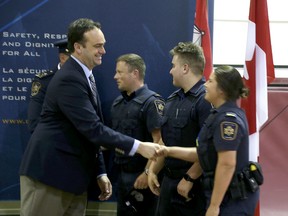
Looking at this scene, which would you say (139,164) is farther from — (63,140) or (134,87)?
(63,140)

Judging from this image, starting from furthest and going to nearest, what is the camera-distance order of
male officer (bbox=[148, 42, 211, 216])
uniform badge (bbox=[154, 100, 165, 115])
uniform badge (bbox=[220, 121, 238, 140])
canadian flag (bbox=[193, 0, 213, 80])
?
canadian flag (bbox=[193, 0, 213, 80])
uniform badge (bbox=[154, 100, 165, 115])
male officer (bbox=[148, 42, 211, 216])
uniform badge (bbox=[220, 121, 238, 140])

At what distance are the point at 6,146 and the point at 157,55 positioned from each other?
54.3 inches

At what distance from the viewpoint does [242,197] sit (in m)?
2.03

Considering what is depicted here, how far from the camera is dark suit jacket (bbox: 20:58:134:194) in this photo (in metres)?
2.13

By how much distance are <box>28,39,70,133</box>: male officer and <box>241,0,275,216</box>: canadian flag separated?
135 centimetres

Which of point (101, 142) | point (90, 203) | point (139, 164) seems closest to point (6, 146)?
point (90, 203)

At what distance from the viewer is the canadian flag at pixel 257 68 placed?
9.73 feet

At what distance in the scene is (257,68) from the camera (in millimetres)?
2992

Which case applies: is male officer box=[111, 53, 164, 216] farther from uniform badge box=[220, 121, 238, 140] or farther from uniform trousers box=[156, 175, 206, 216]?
uniform badge box=[220, 121, 238, 140]

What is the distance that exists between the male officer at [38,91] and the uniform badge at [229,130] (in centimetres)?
137

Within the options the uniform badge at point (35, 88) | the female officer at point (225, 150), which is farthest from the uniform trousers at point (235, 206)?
the uniform badge at point (35, 88)

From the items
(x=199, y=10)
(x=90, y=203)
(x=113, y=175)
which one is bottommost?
(x=90, y=203)

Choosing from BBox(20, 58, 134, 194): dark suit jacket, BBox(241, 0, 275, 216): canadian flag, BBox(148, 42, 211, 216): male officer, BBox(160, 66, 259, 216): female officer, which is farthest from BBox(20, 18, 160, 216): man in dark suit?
BBox(241, 0, 275, 216): canadian flag

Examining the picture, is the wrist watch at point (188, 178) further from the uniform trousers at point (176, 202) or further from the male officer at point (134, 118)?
the male officer at point (134, 118)
